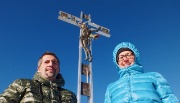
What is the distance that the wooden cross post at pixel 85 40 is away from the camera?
33.6ft

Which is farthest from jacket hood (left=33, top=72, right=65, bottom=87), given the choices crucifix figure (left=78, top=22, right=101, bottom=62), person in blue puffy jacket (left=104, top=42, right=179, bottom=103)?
crucifix figure (left=78, top=22, right=101, bottom=62)

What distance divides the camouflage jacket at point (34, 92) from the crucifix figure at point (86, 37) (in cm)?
838

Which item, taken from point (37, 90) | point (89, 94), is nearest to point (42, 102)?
point (37, 90)

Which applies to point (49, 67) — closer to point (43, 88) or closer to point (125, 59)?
point (43, 88)

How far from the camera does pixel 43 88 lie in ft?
9.49

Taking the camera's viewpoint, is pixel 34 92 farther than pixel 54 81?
No

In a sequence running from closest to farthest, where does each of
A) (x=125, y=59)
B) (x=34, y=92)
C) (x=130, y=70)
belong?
(x=34, y=92) → (x=130, y=70) → (x=125, y=59)

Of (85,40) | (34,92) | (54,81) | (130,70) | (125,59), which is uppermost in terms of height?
(85,40)

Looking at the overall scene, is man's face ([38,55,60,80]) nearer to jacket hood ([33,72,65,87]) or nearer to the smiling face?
jacket hood ([33,72,65,87])

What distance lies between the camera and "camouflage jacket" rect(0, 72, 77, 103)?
280 cm

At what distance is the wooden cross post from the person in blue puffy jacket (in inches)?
234

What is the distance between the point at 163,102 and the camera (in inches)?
132

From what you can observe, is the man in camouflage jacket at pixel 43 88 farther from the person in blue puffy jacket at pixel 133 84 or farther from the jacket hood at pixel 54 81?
the person in blue puffy jacket at pixel 133 84

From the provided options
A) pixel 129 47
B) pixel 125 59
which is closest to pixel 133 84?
pixel 125 59
